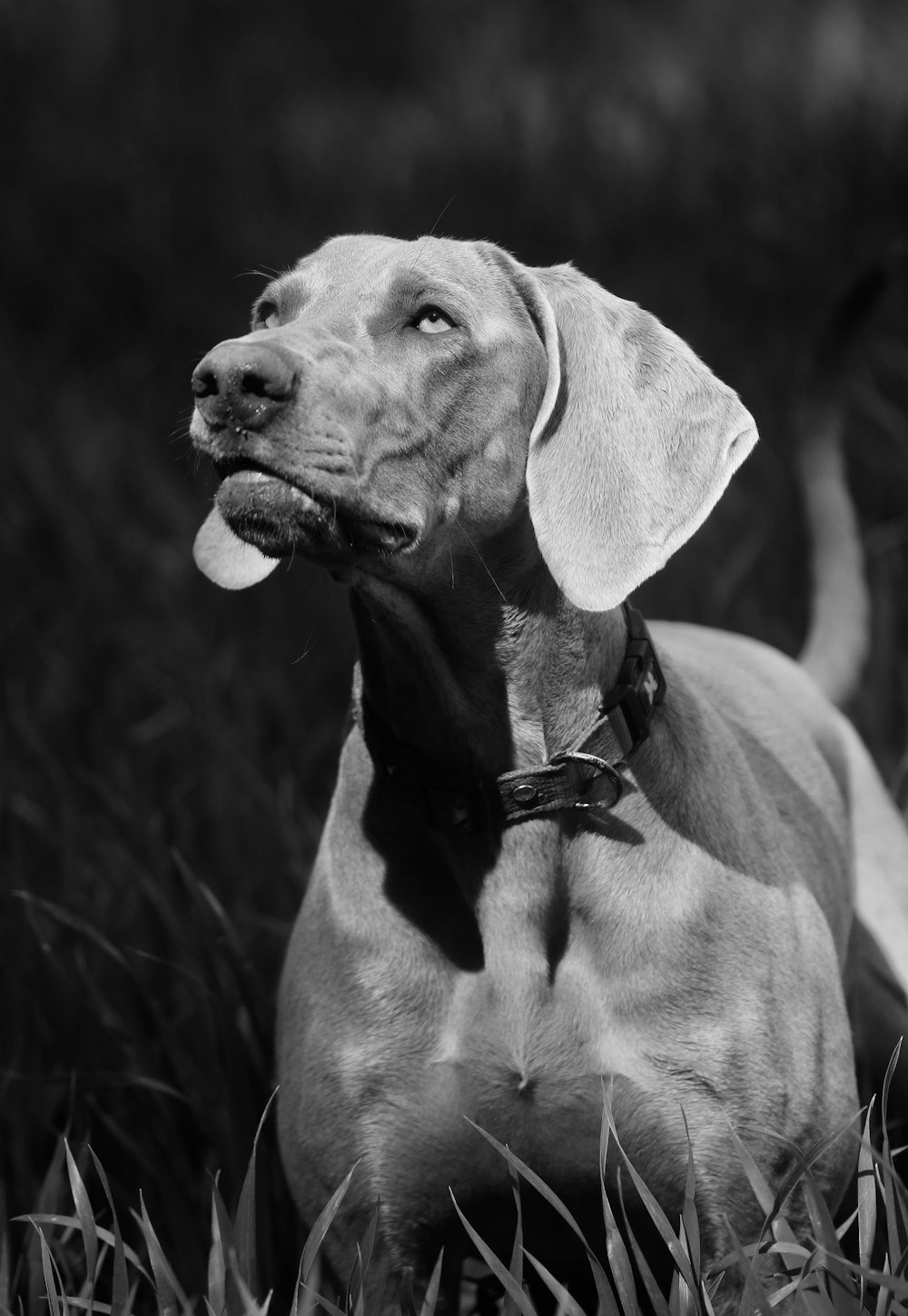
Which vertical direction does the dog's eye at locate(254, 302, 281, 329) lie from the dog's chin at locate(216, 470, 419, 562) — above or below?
above

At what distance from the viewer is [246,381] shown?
1.93 metres

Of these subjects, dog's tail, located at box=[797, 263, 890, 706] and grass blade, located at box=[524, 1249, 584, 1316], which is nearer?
grass blade, located at box=[524, 1249, 584, 1316]

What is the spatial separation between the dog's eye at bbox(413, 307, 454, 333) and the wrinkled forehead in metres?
0.02

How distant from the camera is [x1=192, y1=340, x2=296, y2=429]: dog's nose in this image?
1.92 meters

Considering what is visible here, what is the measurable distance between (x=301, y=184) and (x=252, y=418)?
6.00m

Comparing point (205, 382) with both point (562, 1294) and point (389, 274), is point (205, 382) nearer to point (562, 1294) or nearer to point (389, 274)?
point (389, 274)

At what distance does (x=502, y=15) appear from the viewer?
898 centimetres

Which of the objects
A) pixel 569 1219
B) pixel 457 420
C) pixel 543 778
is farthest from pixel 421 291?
pixel 569 1219

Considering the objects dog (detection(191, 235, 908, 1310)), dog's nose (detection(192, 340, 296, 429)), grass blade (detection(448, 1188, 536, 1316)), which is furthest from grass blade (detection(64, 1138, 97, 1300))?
dog's nose (detection(192, 340, 296, 429))

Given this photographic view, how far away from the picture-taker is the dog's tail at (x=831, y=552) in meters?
3.40

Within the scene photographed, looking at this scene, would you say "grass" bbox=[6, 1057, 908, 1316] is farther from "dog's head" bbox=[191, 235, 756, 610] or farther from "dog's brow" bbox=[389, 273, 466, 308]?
"dog's brow" bbox=[389, 273, 466, 308]

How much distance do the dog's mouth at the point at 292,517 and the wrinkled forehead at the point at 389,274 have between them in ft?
1.02

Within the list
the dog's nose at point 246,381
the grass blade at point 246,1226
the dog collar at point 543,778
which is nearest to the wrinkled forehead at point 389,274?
the dog's nose at point 246,381

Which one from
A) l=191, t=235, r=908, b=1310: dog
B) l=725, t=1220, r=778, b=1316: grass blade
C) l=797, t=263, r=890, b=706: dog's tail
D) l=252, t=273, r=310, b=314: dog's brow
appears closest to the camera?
l=725, t=1220, r=778, b=1316: grass blade
